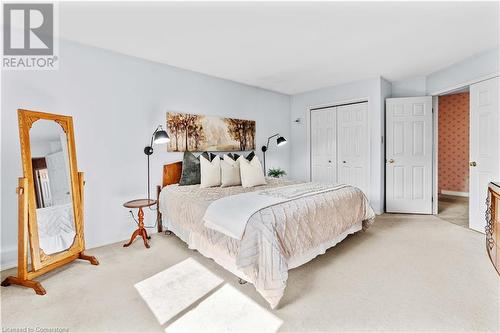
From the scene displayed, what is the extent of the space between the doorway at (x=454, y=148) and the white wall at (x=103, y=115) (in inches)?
224

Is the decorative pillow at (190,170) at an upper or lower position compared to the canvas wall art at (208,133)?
lower

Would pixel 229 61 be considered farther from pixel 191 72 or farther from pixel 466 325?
pixel 466 325

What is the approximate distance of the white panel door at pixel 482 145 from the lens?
3.24 m

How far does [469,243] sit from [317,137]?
9.69 feet

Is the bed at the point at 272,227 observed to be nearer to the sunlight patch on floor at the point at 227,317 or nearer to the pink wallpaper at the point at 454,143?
the sunlight patch on floor at the point at 227,317

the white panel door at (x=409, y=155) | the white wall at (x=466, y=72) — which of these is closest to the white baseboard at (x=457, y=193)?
the white panel door at (x=409, y=155)

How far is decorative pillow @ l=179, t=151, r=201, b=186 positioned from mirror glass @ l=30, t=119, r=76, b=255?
1305 mm

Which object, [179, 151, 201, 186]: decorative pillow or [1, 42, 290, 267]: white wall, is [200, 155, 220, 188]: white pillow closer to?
[179, 151, 201, 186]: decorative pillow

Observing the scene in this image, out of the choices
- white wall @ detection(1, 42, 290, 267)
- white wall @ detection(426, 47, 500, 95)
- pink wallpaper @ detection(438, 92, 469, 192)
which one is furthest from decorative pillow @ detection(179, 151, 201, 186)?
pink wallpaper @ detection(438, 92, 469, 192)

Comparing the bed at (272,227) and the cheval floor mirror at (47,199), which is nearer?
the bed at (272,227)

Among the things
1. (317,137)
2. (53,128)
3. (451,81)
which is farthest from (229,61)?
(451,81)

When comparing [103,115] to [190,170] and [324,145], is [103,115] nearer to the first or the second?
[190,170]

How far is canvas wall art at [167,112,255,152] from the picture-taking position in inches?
146

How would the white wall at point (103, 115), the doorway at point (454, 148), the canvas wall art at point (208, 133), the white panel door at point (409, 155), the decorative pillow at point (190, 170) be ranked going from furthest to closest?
the doorway at point (454, 148)
the white panel door at point (409, 155)
the canvas wall art at point (208, 133)
the decorative pillow at point (190, 170)
the white wall at point (103, 115)
